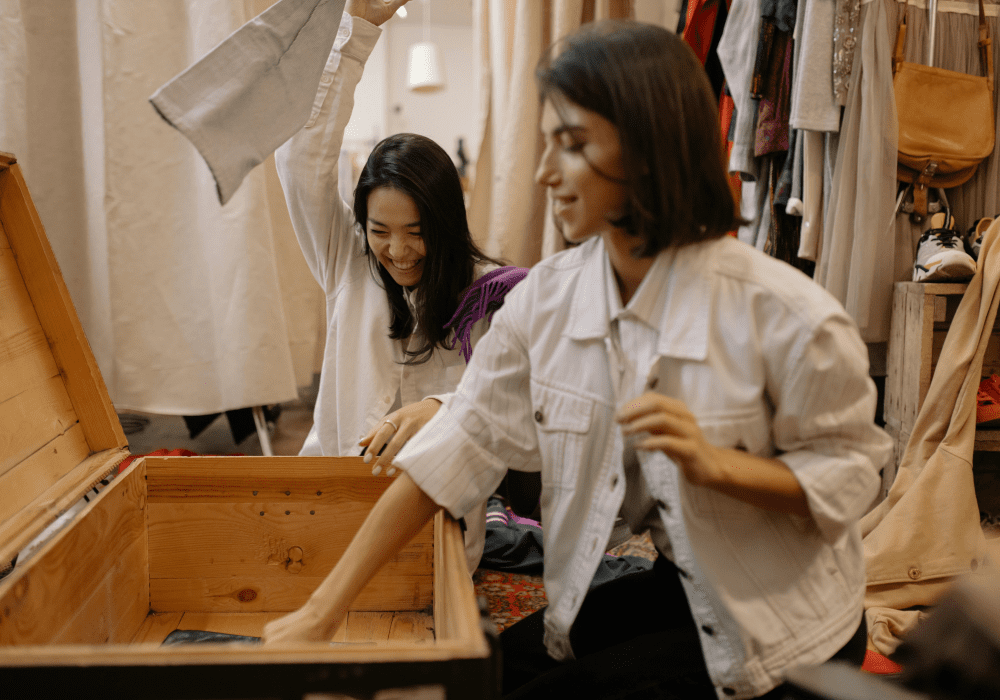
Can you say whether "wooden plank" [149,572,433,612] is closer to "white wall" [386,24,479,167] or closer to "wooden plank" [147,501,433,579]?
"wooden plank" [147,501,433,579]

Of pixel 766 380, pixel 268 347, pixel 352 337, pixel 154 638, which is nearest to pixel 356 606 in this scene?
pixel 154 638

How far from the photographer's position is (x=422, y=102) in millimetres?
6016

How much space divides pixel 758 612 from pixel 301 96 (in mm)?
898

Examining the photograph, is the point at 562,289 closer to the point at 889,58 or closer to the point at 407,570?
the point at 407,570

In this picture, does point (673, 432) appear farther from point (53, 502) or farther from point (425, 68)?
point (425, 68)

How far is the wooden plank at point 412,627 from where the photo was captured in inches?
39.2

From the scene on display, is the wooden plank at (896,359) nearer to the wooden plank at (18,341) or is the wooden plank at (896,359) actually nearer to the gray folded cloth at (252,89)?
the gray folded cloth at (252,89)

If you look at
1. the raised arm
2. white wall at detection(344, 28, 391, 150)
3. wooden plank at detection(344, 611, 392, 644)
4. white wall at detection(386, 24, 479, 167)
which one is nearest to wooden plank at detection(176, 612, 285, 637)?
wooden plank at detection(344, 611, 392, 644)

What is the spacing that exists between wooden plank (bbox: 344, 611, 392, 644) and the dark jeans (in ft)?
0.68

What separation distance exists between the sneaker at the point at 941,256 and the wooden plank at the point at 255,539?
1220mm

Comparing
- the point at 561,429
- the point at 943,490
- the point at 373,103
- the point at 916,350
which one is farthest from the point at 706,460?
the point at 373,103

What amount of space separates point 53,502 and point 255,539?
0.27 m

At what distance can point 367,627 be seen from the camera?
1015 millimetres

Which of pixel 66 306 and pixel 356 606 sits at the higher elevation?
pixel 66 306
